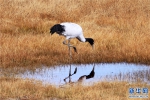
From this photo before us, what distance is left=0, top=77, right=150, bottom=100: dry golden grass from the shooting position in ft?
31.0

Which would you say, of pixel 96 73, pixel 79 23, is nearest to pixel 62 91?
pixel 96 73

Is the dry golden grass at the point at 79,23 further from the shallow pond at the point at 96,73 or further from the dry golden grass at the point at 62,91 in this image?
the dry golden grass at the point at 62,91

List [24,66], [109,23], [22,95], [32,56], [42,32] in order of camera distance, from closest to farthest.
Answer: [22,95], [24,66], [32,56], [42,32], [109,23]

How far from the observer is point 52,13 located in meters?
19.5

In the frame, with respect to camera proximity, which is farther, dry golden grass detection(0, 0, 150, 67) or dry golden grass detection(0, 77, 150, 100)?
dry golden grass detection(0, 0, 150, 67)

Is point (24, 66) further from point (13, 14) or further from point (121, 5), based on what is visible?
point (121, 5)

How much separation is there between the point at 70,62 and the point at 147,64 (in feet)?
6.74

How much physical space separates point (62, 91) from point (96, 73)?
7.86 feet

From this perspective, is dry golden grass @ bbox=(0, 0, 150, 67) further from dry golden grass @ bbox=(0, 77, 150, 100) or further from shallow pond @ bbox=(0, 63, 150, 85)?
dry golden grass @ bbox=(0, 77, 150, 100)

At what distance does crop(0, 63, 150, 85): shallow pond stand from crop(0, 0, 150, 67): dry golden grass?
56cm

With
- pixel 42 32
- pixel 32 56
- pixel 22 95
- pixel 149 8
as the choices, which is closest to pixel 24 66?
pixel 32 56

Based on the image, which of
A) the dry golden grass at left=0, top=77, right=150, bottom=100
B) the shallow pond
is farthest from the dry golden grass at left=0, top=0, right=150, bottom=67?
the dry golden grass at left=0, top=77, right=150, bottom=100

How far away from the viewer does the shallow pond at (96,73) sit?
11.2 meters

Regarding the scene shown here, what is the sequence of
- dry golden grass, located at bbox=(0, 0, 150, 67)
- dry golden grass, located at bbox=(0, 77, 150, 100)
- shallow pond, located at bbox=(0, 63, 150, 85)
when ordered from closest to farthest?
dry golden grass, located at bbox=(0, 77, 150, 100) → shallow pond, located at bbox=(0, 63, 150, 85) → dry golden grass, located at bbox=(0, 0, 150, 67)
